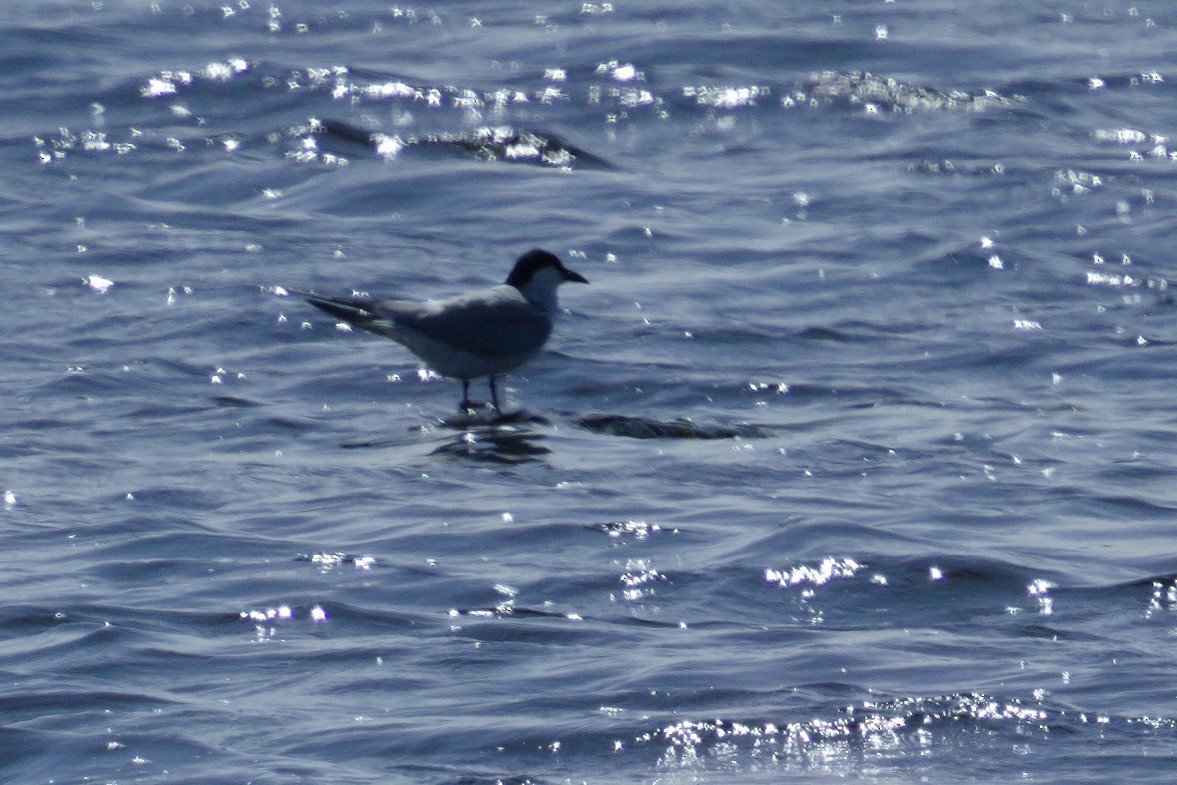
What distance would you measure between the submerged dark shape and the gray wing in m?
5.13

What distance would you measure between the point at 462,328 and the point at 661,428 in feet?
3.79

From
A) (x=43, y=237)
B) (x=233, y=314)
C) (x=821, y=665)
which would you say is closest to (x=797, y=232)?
(x=233, y=314)

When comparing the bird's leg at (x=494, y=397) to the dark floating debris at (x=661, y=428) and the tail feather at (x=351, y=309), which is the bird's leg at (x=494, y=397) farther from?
the tail feather at (x=351, y=309)

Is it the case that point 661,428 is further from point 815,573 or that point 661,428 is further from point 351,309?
point 815,573

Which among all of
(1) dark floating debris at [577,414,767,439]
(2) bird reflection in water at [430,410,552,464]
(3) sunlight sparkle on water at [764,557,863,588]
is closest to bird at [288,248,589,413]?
(2) bird reflection in water at [430,410,552,464]

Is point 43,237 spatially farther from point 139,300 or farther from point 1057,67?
point 1057,67

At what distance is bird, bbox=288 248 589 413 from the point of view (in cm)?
1024

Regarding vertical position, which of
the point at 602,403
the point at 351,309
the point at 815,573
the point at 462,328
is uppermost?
the point at 351,309

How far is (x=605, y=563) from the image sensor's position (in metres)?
7.59

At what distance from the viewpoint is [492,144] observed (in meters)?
15.9

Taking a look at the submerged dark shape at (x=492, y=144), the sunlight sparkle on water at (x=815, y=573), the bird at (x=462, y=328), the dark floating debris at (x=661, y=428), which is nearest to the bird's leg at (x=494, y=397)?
the bird at (x=462, y=328)

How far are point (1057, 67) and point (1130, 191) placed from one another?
364 cm

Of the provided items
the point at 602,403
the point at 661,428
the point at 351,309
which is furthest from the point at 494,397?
the point at 661,428

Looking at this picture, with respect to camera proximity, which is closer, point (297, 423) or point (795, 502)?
point (795, 502)
